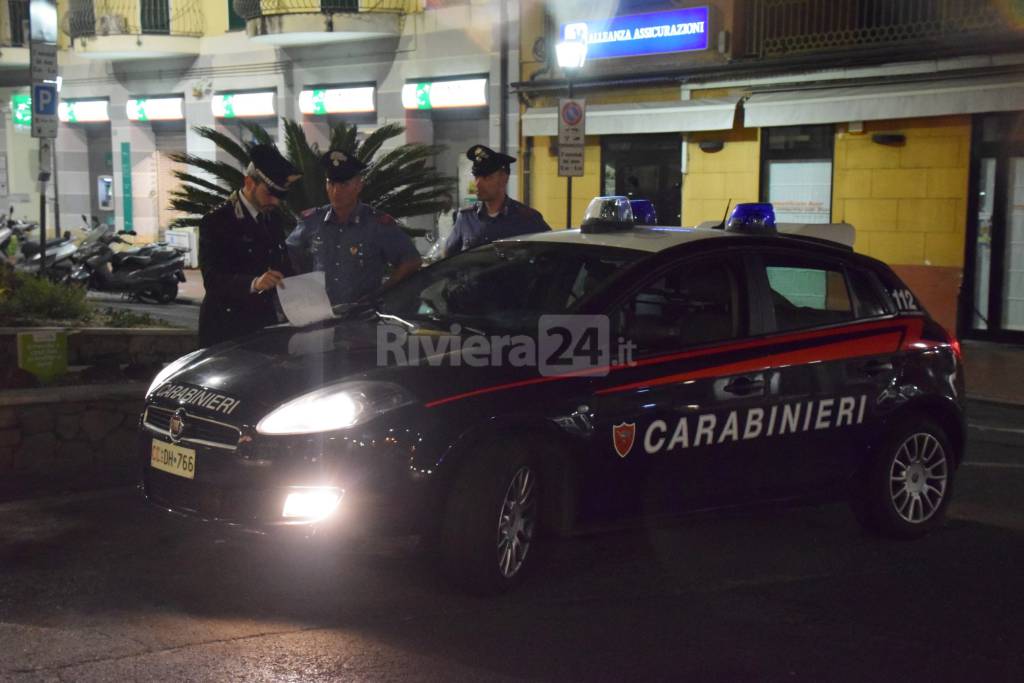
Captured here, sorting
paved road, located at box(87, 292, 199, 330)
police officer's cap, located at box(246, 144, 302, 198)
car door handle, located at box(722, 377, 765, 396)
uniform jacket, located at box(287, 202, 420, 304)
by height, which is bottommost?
paved road, located at box(87, 292, 199, 330)

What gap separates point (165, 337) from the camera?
30.9 ft

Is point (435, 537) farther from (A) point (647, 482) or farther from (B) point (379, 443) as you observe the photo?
(A) point (647, 482)

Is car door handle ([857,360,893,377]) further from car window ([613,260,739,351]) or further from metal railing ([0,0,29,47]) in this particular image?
metal railing ([0,0,29,47])

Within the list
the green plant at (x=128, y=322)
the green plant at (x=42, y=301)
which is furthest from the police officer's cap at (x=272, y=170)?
the green plant at (x=42, y=301)

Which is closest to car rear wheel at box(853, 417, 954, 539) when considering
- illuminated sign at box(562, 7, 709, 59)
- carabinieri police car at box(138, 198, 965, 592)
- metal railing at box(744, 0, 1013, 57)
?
carabinieri police car at box(138, 198, 965, 592)

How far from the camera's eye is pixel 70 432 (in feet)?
23.4

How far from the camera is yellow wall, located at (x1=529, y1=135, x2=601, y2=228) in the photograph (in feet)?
64.8

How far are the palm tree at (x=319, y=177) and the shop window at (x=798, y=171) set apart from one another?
735 centimetres

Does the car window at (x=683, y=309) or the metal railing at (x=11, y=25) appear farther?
the metal railing at (x=11, y=25)

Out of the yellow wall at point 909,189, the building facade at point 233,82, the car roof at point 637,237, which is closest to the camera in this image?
the car roof at point 637,237

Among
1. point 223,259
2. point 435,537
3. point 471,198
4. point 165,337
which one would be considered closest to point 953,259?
point 471,198

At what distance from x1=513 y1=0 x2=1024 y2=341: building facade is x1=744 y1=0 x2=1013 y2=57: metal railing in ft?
0.07

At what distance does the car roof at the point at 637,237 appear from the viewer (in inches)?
220

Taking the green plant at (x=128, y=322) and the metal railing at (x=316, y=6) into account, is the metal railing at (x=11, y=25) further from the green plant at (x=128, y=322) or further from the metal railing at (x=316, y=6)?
the green plant at (x=128, y=322)
